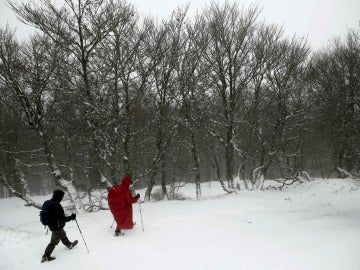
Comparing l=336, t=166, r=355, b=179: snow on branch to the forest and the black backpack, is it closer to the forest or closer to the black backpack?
the forest

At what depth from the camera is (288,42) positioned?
2034 centimetres

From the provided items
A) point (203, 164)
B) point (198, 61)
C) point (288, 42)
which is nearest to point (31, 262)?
point (198, 61)

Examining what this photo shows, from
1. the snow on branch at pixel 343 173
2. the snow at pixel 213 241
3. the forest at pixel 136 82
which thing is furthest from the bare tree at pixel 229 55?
the snow on branch at pixel 343 173

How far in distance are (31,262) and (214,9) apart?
1576 cm

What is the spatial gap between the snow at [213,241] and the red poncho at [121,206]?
→ 41 cm

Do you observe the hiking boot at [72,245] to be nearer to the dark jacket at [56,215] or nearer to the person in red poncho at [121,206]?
the dark jacket at [56,215]

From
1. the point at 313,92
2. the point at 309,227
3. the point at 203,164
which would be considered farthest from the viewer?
the point at 203,164

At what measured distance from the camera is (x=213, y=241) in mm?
8578

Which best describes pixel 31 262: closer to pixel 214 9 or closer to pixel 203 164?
pixel 214 9

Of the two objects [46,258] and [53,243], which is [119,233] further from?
[46,258]

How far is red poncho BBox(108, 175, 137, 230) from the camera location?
31.6ft

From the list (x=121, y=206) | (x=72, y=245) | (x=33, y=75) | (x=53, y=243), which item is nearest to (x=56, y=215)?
(x=53, y=243)

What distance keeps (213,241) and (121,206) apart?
2.91 meters

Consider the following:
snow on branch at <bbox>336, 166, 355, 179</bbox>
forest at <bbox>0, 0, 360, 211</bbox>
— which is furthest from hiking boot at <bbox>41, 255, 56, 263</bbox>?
snow on branch at <bbox>336, 166, 355, 179</bbox>
